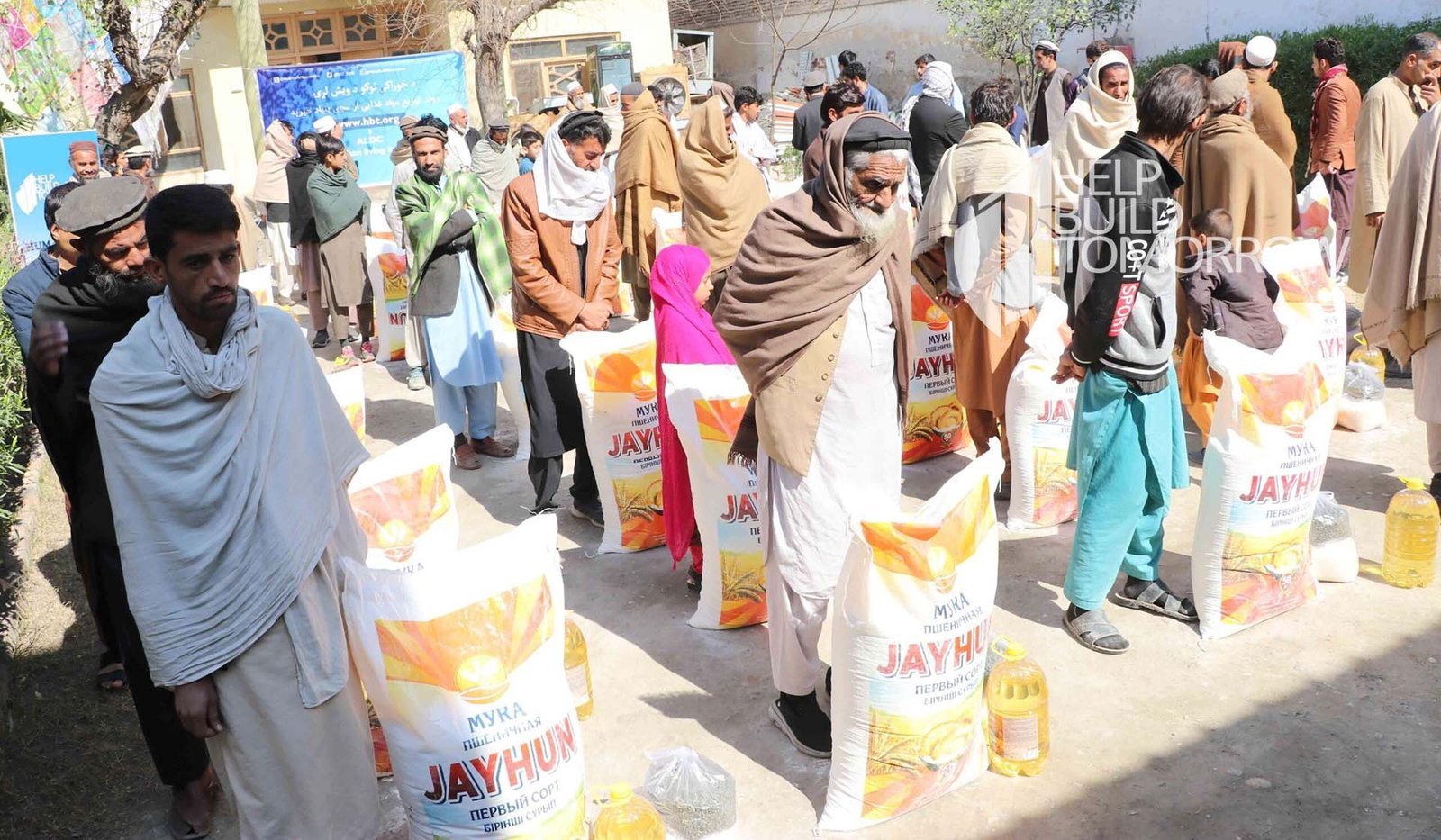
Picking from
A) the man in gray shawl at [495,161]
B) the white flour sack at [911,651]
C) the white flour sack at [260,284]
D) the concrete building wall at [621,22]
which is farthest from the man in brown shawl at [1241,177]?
the concrete building wall at [621,22]

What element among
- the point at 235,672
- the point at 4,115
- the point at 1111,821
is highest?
the point at 4,115

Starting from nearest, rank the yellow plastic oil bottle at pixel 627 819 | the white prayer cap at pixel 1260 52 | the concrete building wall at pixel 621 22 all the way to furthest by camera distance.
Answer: the yellow plastic oil bottle at pixel 627 819, the white prayer cap at pixel 1260 52, the concrete building wall at pixel 621 22

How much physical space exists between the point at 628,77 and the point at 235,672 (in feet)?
62.7

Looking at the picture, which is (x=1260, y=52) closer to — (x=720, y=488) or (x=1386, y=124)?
(x=1386, y=124)

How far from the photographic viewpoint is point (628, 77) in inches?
805

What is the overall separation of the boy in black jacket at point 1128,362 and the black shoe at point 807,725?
101 centimetres

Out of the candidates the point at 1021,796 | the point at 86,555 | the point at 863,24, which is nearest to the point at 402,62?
the point at 863,24

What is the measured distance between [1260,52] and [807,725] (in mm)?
5314

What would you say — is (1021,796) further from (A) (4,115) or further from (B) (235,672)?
(A) (4,115)

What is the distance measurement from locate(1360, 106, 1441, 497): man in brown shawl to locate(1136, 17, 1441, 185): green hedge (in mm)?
6437

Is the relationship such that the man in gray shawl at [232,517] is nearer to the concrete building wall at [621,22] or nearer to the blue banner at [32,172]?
the blue banner at [32,172]

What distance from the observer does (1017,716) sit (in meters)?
3.07

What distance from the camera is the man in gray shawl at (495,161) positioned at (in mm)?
10875

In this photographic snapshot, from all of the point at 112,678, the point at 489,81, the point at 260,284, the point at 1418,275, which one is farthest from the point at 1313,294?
the point at 489,81
